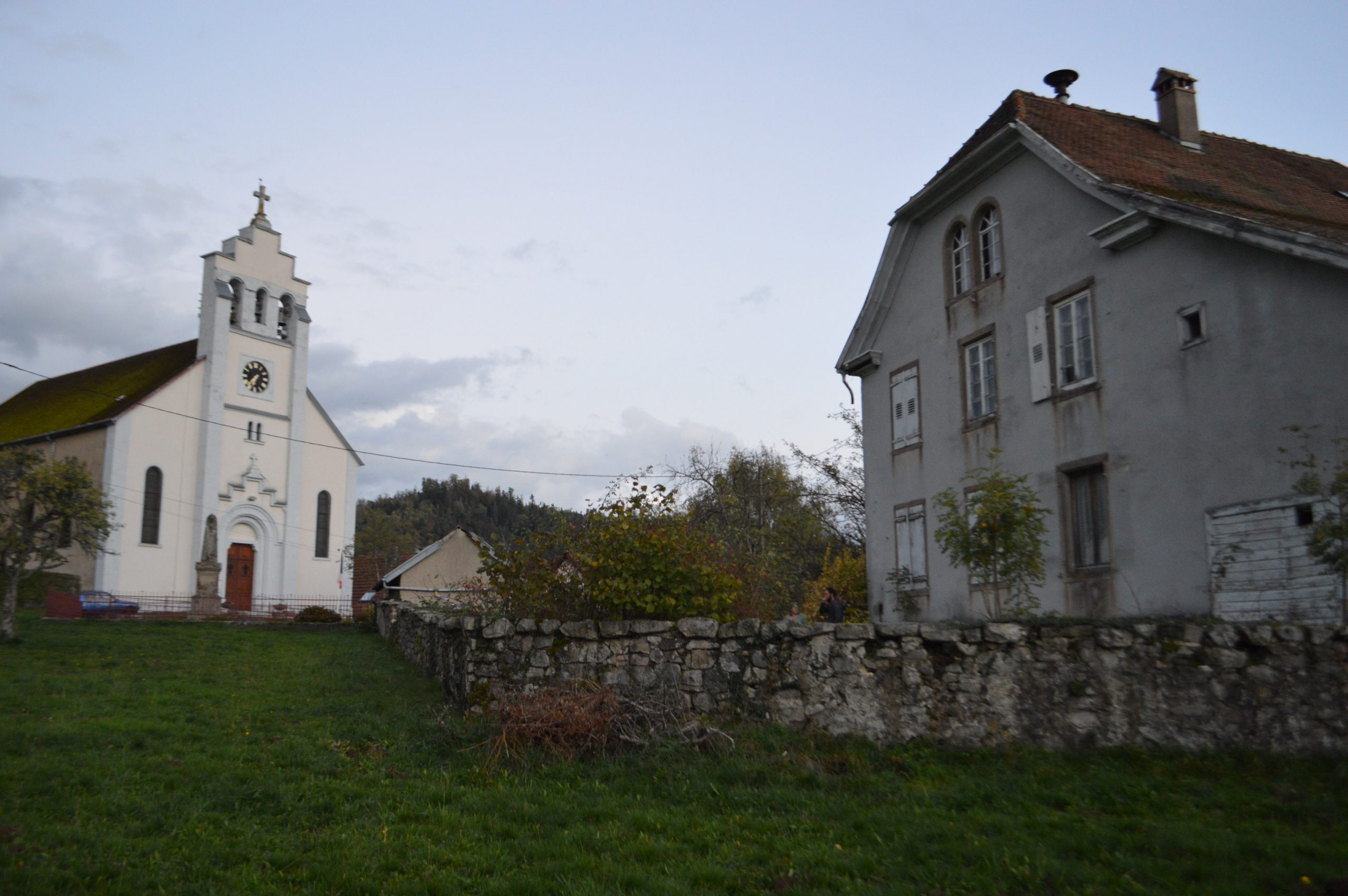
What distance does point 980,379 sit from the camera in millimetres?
15195

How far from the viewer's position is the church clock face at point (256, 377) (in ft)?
129

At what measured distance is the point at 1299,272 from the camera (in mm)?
10188

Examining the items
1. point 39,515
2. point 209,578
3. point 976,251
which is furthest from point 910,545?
point 209,578

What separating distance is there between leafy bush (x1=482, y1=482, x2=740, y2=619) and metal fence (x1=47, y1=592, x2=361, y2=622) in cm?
2230

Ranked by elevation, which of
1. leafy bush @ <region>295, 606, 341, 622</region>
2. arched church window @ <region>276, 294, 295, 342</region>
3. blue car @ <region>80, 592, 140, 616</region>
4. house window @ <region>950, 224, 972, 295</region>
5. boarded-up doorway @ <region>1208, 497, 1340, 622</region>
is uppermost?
arched church window @ <region>276, 294, 295, 342</region>

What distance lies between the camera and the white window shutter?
13.6 meters

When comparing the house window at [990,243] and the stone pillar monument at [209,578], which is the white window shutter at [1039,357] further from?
the stone pillar monument at [209,578]

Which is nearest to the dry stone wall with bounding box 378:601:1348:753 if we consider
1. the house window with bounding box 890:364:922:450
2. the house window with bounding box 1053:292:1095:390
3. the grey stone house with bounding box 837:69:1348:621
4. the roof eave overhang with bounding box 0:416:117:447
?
the grey stone house with bounding box 837:69:1348:621

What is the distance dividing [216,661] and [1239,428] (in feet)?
54.0

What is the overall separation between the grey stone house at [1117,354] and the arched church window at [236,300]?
100ft

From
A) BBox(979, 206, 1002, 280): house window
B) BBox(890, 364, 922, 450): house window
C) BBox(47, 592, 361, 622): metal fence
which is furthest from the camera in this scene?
BBox(47, 592, 361, 622): metal fence

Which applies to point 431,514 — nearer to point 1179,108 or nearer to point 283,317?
point 283,317

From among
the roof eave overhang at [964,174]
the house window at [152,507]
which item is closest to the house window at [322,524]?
the house window at [152,507]

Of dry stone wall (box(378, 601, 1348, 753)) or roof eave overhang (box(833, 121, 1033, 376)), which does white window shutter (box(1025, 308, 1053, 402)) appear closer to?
roof eave overhang (box(833, 121, 1033, 376))
